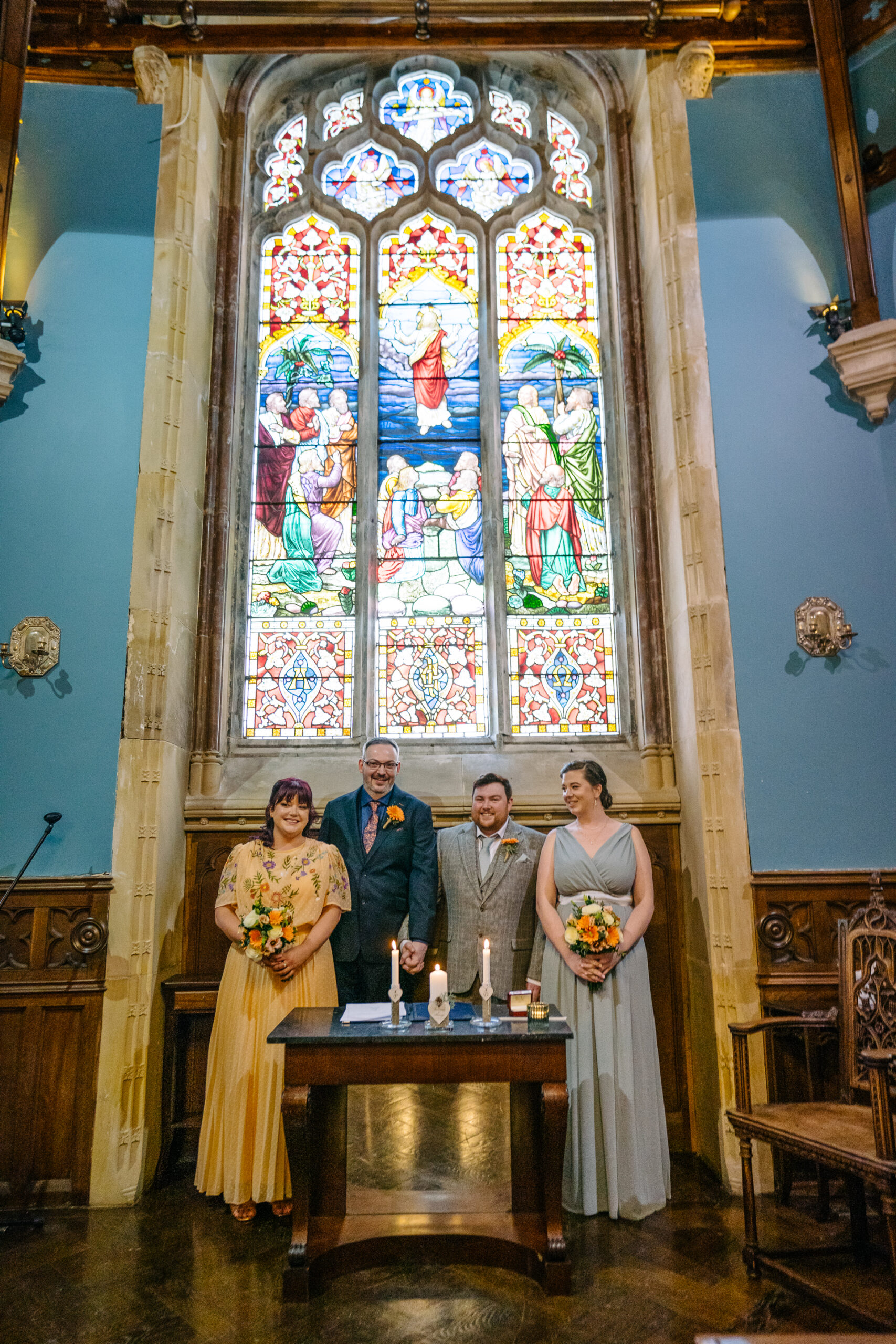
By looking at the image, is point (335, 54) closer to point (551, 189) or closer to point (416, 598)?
point (551, 189)

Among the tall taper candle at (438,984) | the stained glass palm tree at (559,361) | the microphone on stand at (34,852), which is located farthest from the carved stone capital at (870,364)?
the microphone on stand at (34,852)

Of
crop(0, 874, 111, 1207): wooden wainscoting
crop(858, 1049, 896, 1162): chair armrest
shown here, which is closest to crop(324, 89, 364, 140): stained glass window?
crop(0, 874, 111, 1207): wooden wainscoting

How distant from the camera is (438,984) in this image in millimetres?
2875

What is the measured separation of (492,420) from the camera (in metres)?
5.33

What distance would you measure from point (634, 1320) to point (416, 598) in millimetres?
3487

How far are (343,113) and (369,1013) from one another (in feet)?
18.6

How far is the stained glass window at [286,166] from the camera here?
5734 millimetres

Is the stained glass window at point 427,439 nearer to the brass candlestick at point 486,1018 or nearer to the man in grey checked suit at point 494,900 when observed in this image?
the man in grey checked suit at point 494,900

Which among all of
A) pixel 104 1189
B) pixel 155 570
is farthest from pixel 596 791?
pixel 104 1189

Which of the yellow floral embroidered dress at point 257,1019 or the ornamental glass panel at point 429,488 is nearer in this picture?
the yellow floral embroidered dress at point 257,1019

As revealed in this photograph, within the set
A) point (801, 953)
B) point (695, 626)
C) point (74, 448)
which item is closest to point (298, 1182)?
point (801, 953)

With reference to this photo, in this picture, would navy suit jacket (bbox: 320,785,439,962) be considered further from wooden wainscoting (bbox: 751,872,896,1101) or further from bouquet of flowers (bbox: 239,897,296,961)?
wooden wainscoting (bbox: 751,872,896,1101)

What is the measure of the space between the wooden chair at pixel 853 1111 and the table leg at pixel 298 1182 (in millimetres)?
1385

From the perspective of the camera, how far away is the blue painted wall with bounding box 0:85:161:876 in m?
4.06
